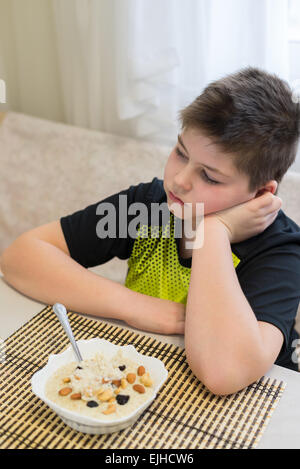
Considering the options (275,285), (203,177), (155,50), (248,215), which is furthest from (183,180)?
(155,50)

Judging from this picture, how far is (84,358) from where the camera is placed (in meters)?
0.93

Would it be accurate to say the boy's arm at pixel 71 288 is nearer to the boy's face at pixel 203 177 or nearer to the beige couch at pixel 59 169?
the boy's face at pixel 203 177

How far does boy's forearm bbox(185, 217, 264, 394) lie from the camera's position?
909mm

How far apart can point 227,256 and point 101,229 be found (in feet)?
1.21

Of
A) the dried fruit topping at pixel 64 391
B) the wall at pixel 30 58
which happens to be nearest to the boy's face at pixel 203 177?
the dried fruit topping at pixel 64 391

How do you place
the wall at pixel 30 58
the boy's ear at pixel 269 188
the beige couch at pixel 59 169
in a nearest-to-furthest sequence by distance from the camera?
the boy's ear at pixel 269 188
the beige couch at pixel 59 169
the wall at pixel 30 58

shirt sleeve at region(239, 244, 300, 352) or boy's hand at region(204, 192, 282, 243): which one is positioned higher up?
boy's hand at region(204, 192, 282, 243)

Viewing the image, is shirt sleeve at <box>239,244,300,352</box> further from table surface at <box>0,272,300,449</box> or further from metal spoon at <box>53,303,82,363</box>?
metal spoon at <box>53,303,82,363</box>


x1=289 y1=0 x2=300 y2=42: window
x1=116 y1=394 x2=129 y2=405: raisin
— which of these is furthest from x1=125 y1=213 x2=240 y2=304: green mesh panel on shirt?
x1=289 y1=0 x2=300 y2=42: window

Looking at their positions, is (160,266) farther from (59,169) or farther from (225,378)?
(59,169)

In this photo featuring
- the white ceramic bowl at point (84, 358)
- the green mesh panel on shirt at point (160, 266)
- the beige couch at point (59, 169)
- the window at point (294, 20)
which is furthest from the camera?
the beige couch at point (59, 169)

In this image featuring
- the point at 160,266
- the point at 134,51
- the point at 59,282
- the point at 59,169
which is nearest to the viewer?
the point at 59,282

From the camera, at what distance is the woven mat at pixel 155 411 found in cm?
79

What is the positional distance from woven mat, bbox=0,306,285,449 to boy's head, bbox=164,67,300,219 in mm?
308
